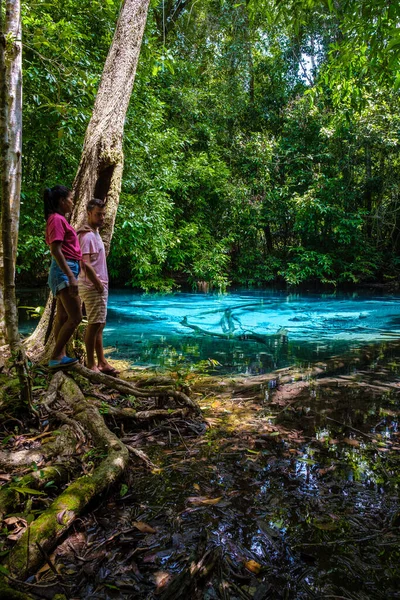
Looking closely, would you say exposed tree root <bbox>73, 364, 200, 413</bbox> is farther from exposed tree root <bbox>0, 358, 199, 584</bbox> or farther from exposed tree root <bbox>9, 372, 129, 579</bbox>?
exposed tree root <bbox>9, 372, 129, 579</bbox>

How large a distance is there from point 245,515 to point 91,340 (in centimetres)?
251

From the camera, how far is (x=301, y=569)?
63.4 inches

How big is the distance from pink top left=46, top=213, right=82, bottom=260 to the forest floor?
1.44 meters

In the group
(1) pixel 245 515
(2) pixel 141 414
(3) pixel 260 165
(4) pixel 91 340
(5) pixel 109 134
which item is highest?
(3) pixel 260 165

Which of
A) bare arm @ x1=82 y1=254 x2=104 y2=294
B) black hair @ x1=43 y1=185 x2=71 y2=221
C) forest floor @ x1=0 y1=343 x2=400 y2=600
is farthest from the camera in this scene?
bare arm @ x1=82 y1=254 x2=104 y2=294

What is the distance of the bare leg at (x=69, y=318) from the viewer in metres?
3.61

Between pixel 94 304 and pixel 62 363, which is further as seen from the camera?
pixel 94 304

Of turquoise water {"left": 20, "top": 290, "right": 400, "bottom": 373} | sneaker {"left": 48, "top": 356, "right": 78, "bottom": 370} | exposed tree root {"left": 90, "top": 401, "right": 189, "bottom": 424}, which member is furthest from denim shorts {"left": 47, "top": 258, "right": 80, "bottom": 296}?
turquoise water {"left": 20, "top": 290, "right": 400, "bottom": 373}

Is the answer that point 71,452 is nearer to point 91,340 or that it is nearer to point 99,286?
point 91,340

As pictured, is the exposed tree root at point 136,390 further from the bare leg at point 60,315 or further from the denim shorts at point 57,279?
the denim shorts at point 57,279

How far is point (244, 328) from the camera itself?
9250mm

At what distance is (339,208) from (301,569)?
1724 centimetres

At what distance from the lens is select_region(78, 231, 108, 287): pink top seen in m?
3.90

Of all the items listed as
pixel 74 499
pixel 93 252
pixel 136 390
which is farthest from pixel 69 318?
pixel 74 499
